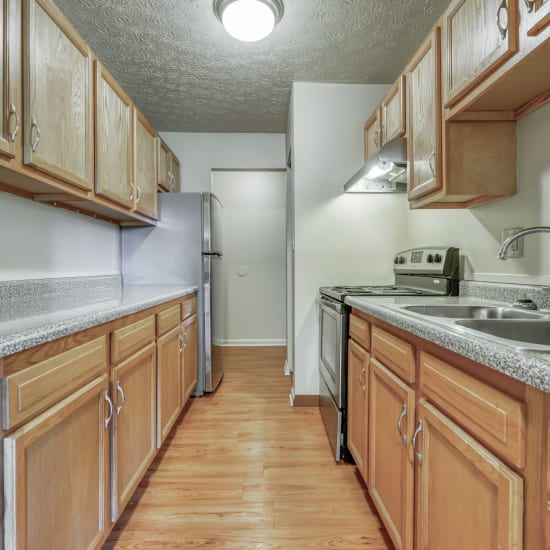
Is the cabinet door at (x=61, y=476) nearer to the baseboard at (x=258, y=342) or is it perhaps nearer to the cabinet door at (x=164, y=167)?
the cabinet door at (x=164, y=167)

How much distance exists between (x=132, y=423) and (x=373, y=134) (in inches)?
87.8

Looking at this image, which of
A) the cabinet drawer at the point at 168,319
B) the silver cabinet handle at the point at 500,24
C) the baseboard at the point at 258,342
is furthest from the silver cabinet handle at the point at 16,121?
the baseboard at the point at 258,342

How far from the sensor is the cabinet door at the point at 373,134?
2.33m

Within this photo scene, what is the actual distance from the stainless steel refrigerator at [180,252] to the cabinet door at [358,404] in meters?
1.37

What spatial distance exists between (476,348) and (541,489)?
24 centimetres

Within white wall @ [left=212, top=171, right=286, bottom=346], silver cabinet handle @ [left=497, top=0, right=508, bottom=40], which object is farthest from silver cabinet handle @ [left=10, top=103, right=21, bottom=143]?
white wall @ [left=212, top=171, right=286, bottom=346]

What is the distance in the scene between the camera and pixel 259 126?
136 inches

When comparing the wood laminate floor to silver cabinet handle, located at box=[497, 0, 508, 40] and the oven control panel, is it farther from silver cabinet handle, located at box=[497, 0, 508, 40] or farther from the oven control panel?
silver cabinet handle, located at box=[497, 0, 508, 40]

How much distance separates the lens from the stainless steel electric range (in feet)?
6.04

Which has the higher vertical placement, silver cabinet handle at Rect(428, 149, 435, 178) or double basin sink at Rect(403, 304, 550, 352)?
silver cabinet handle at Rect(428, 149, 435, 178)

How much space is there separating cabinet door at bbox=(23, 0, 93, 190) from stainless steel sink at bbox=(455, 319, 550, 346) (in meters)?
1.55

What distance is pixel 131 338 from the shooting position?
142 cm

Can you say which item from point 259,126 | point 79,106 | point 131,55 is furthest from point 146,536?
point 259,126

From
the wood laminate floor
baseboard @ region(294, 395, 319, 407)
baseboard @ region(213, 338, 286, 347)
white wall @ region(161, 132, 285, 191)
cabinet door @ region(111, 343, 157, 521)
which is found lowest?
the wood laminate floor
